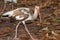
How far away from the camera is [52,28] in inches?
277

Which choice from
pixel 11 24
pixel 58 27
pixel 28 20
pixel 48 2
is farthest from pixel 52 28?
pixel 48 2

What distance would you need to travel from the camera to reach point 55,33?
6605 millimetres

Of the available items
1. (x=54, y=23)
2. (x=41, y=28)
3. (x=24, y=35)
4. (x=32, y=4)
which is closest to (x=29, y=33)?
(x=24, y=35)

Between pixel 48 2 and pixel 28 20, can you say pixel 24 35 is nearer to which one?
pixel 28 20

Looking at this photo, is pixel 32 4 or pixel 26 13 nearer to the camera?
pixel 26 13

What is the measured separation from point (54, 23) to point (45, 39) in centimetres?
124

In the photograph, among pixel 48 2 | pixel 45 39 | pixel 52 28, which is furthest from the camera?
pixel 48 2

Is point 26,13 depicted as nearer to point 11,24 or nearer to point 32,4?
point 11,24

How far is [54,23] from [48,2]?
6.45ft

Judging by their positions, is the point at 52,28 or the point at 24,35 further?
the point at 52,28

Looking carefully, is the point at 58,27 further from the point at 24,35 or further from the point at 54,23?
the point at 24,35

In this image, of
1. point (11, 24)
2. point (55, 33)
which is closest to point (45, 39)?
point (55, 33)

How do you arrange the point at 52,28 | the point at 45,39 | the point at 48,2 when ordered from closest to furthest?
1. the point at 45,39
2. the point at 52,28
3. the point at 48,2

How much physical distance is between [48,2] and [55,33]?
9.28 feet
